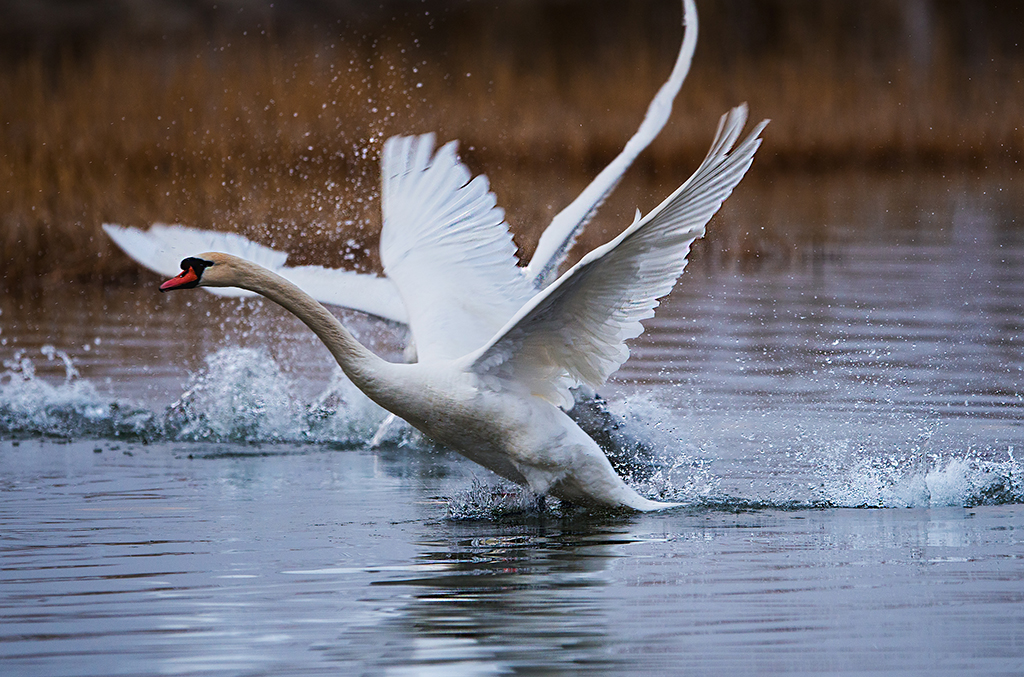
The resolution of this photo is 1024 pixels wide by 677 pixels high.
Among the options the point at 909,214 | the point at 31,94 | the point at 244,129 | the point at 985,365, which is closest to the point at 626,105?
the point at 909,214

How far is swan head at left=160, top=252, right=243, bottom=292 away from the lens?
24.2ft

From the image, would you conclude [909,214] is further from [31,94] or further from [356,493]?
[356,493]

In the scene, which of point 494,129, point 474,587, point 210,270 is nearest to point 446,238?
point 210,270

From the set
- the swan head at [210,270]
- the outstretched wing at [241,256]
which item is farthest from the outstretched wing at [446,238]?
the swan head at [210,270]

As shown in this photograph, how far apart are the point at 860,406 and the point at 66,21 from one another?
28.6 metres

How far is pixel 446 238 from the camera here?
8945 mm

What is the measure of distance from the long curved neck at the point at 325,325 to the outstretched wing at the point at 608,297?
448 millimetres

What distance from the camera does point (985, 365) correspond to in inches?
425

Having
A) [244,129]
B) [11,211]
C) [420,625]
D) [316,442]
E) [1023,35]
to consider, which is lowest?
[420,625]

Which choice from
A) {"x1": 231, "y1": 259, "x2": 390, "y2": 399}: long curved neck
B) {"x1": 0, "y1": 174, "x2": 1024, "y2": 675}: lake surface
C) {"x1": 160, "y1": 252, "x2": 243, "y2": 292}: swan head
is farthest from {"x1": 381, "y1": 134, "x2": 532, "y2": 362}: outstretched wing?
{"x1": 160, "y1": 252, "x2": 243, "y2": 292}: swan head

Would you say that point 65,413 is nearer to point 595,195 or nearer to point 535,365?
point 595,195

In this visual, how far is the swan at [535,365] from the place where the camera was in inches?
279

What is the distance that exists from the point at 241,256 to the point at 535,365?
2.13 meters

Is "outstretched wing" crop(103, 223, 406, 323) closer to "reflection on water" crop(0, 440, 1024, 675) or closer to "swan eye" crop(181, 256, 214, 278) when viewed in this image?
"swan eye" crop(181, 256, 214, 278)
